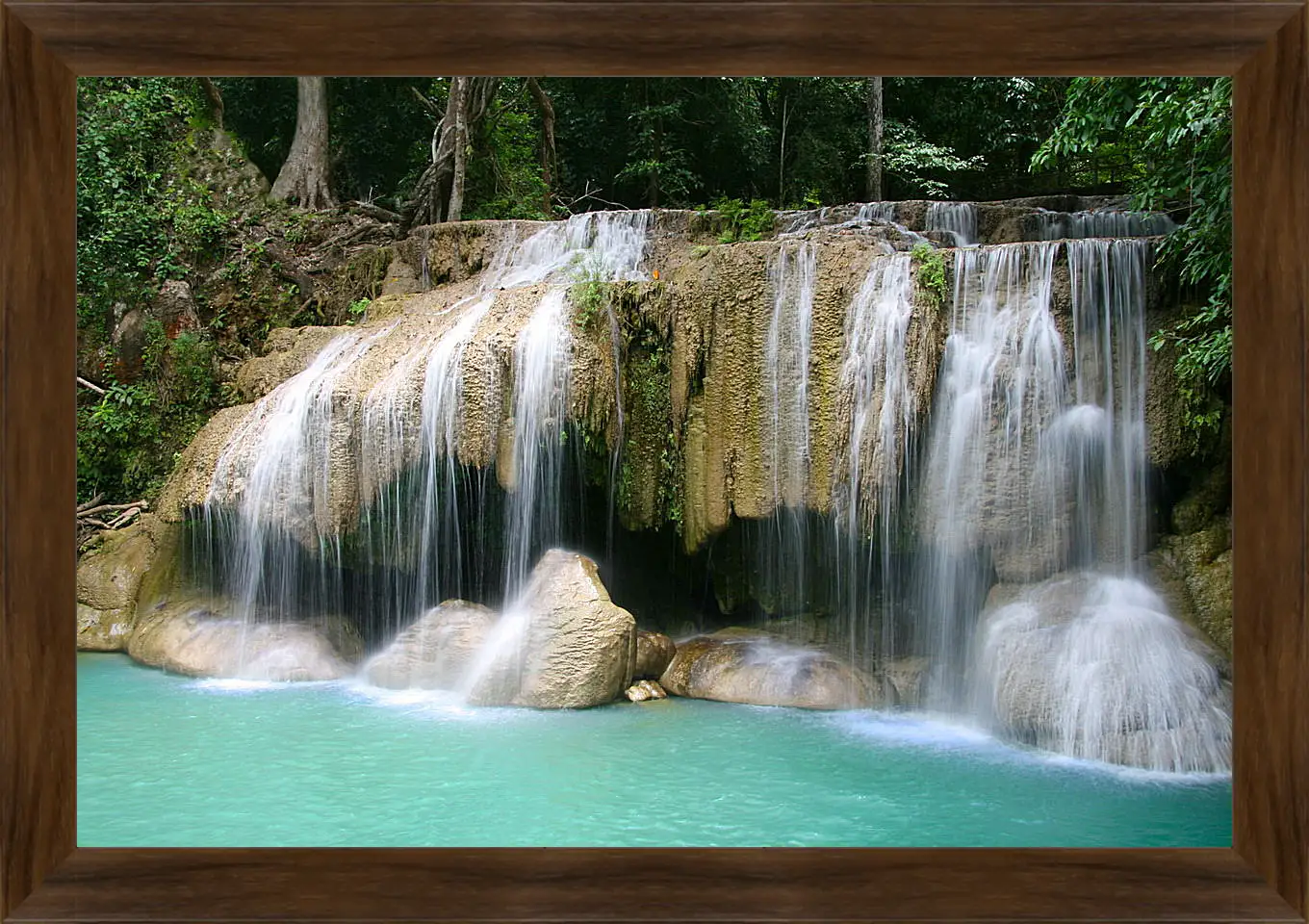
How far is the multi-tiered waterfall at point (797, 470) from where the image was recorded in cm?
647

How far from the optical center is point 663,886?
8.54ft

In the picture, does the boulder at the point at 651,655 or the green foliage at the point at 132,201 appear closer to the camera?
the boulder at the point at 651,655

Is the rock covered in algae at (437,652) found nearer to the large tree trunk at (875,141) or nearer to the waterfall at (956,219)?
the waterfall at (956,219)

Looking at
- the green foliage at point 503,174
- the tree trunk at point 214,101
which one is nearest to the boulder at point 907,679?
the green foliage at point 503,174

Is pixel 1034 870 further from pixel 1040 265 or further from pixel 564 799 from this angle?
pixel 1040 265

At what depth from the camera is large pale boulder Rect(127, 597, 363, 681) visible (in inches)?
292

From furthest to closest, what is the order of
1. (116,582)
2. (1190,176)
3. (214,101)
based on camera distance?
(214,101), (116,582), (1190,176)

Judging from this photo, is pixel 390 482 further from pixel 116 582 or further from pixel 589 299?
pixel 116 582

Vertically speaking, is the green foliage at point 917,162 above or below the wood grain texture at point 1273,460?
above
